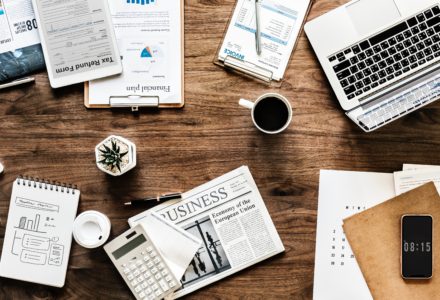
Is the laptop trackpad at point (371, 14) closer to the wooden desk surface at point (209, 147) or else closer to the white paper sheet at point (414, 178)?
the wooden desk surface at point (209, 147)

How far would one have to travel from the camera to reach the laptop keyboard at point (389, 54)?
121 cm

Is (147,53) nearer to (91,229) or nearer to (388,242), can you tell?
(91,229)

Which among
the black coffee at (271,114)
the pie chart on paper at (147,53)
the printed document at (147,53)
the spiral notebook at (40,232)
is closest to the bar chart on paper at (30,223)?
the spiral notebook at (40,232)

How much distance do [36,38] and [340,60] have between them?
25.1 inches

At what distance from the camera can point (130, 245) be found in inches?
50.3

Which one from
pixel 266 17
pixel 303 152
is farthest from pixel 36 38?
pixel 303 152

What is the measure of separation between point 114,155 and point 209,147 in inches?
7.8

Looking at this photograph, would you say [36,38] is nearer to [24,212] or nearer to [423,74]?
[24,212]

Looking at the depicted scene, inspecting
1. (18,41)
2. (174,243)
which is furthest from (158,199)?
(18,41)

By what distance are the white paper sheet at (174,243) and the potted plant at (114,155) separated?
122 millimetres

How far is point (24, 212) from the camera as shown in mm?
1301

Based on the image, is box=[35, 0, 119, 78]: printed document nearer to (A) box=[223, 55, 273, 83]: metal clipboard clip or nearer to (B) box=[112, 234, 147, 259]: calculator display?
(A) box=[223, 55, 273, 83]: metal clipboard clip

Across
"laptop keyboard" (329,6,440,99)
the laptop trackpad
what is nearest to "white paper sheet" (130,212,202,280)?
"laptop keyboard" (329,6,440,99)

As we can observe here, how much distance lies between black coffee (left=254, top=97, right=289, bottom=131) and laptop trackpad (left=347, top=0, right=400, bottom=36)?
0.22 meters
